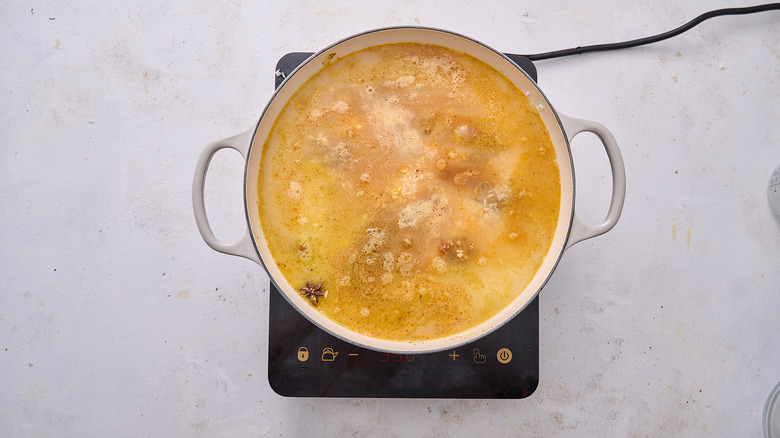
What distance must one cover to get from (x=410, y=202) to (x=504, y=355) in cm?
38

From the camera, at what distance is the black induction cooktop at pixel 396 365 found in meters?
1.02

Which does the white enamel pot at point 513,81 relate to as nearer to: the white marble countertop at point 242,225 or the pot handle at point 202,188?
the pot handle at point 202,188

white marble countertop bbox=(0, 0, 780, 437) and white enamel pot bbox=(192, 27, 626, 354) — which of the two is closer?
white enamel pot bbox=(192, 27, 626, 354)

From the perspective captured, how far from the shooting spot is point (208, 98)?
1.15 m

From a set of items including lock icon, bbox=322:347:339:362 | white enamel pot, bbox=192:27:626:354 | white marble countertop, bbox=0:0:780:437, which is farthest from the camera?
white marble countertop, bbox=0:0:780:437

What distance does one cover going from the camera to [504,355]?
1.03 metres

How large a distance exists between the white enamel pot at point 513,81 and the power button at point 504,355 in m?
0.17

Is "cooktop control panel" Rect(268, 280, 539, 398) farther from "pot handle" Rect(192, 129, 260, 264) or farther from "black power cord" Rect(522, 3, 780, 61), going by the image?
"black power cord" Rect(522, 3, 780, 61)

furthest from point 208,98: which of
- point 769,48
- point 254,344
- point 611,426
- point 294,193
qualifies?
point 769,48

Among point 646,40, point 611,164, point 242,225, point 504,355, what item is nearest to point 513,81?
point 611,164

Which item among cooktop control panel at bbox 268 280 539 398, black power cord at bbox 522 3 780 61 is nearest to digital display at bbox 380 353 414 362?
cooktop control panel at bbox 268 280 539 398

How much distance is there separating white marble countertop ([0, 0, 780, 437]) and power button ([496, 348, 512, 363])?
14 centimetres

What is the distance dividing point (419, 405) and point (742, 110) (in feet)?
3.21

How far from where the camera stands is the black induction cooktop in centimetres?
102
